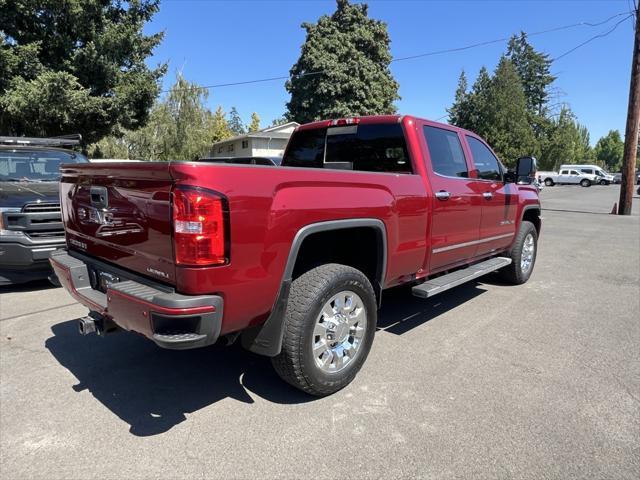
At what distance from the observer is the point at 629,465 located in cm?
244

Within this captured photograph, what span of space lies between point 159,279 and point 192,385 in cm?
115

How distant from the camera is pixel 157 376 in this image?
3432 mm

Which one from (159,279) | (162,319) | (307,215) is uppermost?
(307,215)

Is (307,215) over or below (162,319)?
over

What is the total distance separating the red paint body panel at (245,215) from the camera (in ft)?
7.73

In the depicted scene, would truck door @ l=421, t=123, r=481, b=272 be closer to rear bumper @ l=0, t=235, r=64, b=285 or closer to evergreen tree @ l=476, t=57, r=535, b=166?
rear bumper @ l=0, t=235, r=64, b=285

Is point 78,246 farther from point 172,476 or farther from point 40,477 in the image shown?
point 172,476

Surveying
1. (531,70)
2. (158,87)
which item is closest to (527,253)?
(158,87)

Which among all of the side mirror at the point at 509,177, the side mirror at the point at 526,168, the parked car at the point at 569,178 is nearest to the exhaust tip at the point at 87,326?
the side mirror at the point at 509,177

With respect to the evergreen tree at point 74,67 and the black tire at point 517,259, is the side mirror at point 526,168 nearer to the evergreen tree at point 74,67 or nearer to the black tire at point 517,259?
the black tire at point 517,259

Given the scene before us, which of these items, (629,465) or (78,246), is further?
(78,246)

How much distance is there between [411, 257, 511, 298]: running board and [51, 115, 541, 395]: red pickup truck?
0.03 metres

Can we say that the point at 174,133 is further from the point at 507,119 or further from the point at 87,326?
the point at 507,119

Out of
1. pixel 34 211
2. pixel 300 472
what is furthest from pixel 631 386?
pixel 34 211
